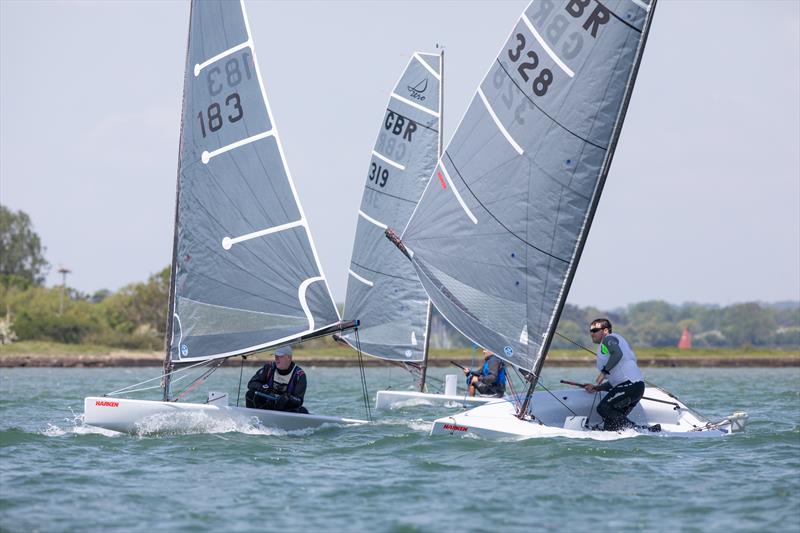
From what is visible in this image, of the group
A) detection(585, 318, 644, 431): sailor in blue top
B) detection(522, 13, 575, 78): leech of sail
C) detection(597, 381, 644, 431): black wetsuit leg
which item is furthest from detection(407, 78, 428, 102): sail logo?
detection(597, 381, 644, 431): black wetsuit leg

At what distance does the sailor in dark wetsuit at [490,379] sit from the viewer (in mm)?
21212

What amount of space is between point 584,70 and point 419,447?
5.35 meters

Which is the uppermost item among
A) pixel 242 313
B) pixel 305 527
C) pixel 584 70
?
pixel 584 70

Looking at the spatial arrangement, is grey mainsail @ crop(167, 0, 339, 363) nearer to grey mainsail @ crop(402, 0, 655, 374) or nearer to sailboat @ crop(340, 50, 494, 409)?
grey mainsail @ crop(402, 0, 655, 374)

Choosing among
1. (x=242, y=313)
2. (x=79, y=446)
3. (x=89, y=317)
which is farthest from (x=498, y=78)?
(x=89, y=317)

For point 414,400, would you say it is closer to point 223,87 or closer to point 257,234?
point 257,234

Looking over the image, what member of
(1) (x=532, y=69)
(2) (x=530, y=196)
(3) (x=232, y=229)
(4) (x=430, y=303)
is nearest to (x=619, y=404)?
(2) (x=530, y=196)

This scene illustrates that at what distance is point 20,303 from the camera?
7150cm

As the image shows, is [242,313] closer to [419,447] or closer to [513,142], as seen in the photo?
[419,447]

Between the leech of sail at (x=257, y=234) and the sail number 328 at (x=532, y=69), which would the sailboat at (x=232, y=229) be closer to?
the leech of sail at (x=257, y=234)

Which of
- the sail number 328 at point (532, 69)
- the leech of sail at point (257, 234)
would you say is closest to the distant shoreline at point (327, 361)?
the leech of sail at point (257, 234)

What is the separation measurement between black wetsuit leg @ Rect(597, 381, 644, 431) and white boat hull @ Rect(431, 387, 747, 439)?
23 centimetres

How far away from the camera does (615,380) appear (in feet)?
47.1

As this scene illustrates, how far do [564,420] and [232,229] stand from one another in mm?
5430
